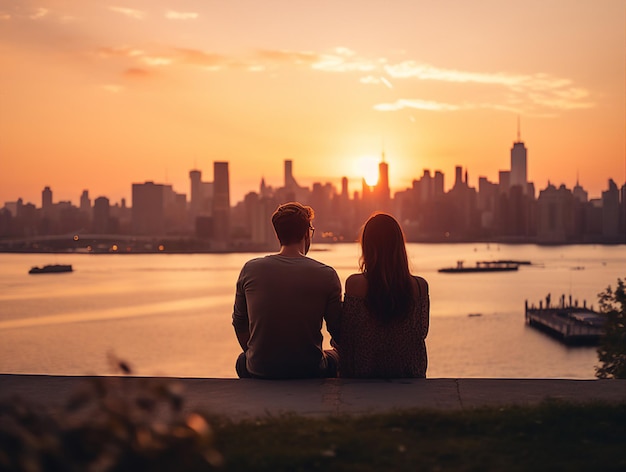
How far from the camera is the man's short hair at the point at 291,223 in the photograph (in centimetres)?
529

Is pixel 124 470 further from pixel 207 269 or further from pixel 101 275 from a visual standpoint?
pixel 207 269

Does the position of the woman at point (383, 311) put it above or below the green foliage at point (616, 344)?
above

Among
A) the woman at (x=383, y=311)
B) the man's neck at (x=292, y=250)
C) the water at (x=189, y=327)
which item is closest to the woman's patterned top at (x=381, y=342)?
the woman at (x=383, y=311)

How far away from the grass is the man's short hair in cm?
132

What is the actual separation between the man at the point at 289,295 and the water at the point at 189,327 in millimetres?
10606

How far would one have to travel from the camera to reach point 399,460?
3838 millimetres

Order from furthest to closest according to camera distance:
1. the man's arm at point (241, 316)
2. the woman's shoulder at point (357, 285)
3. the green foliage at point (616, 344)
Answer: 1. the green foliage at point (616, 344)
2. the man's arm at point (241, 316)
3. the woman's shoulder at point (357, 285)

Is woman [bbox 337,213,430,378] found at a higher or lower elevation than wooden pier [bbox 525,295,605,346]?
higher

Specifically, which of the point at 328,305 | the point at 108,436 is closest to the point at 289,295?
the point at 328,305

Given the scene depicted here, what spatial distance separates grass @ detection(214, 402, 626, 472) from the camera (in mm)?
3785

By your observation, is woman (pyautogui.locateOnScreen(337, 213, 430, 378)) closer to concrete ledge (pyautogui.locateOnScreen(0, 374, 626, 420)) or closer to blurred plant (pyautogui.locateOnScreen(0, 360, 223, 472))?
concrete ledge (pyautogui.locateOnScreen(0, 374, 626, 420))

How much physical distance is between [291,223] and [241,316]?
0.84m

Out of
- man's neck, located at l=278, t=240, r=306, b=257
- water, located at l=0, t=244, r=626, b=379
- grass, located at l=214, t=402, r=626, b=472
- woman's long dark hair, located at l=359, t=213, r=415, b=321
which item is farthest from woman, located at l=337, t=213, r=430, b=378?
water, located at l=0, t=244, r=626, b=379

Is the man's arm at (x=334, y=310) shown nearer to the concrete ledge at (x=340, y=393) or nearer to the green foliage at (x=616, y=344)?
the concrete ledge at (x=340, y=393)
